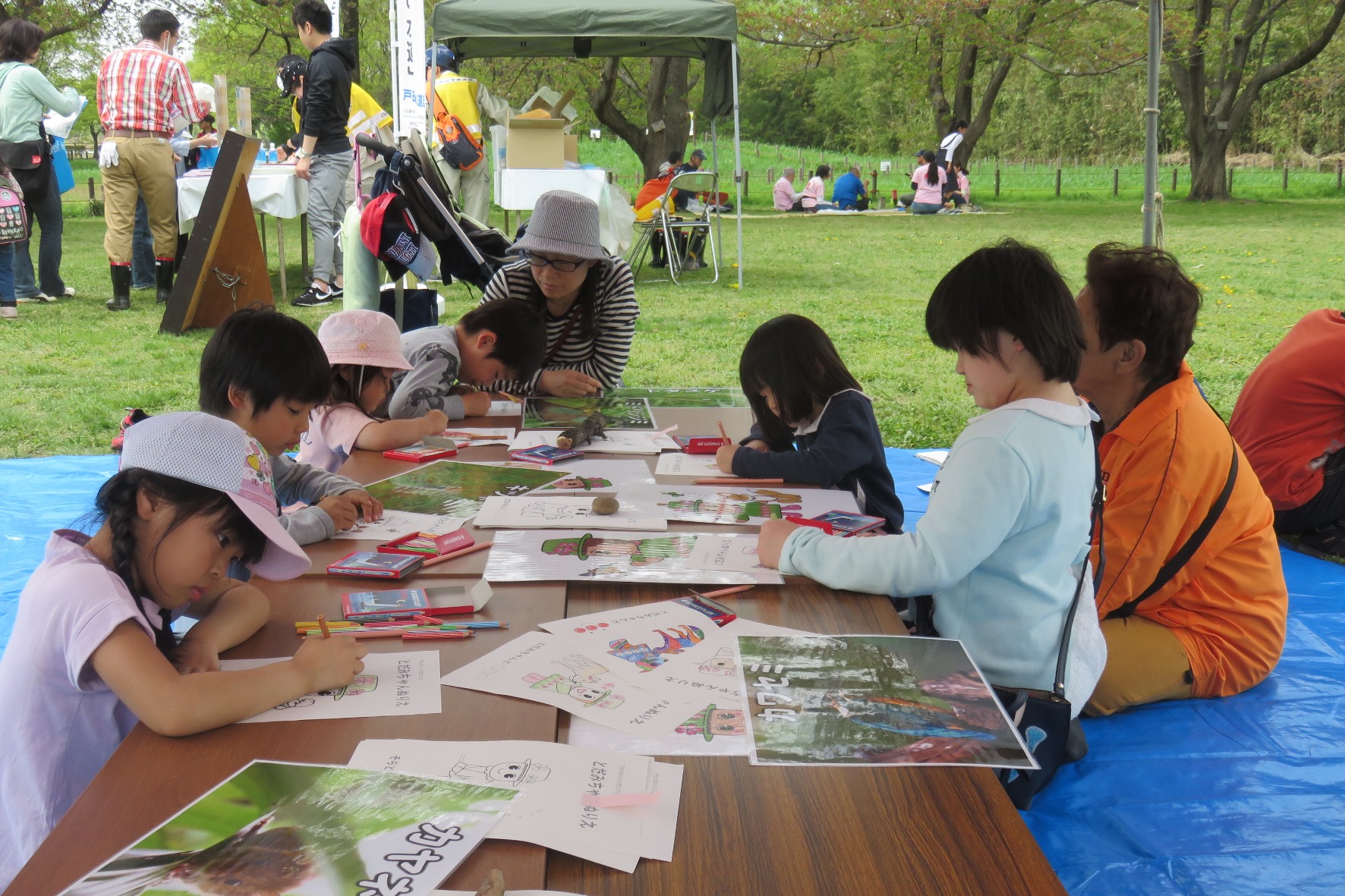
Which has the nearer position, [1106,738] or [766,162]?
[1106,738]

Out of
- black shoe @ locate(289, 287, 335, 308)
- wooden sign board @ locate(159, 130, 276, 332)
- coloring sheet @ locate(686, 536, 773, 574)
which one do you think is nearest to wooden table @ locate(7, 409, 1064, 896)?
coloring sheet @ locate(686, 536, 773, 574)

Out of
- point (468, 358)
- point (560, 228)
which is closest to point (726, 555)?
point (468, 358)

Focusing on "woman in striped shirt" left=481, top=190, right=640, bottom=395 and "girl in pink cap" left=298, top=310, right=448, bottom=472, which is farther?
"woman in striped shirt" left=481, top=190, right=640, bottom=395

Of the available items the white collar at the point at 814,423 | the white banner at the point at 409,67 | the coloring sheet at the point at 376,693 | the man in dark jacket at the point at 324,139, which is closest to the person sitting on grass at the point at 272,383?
the coloring sheet at the point at 376,693

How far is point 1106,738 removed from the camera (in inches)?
92.4

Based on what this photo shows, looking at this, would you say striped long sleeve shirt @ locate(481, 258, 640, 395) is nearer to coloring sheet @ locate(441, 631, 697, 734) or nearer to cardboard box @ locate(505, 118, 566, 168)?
coloring sheet @ locate(441, 631, 697, 734)

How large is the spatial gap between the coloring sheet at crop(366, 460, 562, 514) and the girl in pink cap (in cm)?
20

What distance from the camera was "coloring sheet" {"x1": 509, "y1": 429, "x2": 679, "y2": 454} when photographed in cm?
254

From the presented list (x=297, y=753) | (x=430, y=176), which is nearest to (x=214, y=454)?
(x=297, y=753)

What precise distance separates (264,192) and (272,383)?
6533mm

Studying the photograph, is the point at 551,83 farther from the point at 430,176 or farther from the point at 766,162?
the point at 430,176

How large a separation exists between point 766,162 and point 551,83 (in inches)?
464

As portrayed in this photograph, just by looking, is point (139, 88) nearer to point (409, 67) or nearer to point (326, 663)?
point (409, 67)

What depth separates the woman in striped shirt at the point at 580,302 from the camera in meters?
3.37
